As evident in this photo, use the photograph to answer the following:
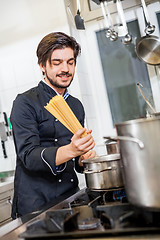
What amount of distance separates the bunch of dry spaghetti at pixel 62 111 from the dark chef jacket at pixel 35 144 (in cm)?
23

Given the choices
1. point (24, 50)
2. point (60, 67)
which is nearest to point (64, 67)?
point (60, 67)

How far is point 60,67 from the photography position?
1331 millimetres

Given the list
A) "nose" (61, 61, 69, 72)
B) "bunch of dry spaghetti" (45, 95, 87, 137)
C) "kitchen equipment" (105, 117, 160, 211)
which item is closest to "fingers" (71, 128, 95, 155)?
"bunch of dry spaghetti" (45, 95, 87, 137)

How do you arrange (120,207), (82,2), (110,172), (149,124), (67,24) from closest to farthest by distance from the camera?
(149,124)
(120,207)
(110,172)
(67,24)
(82,2)

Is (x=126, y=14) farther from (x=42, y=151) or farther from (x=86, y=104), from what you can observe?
(x=42, y=151)

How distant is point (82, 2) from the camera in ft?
9.10

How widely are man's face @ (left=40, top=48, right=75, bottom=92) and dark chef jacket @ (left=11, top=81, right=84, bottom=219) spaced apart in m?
0.06

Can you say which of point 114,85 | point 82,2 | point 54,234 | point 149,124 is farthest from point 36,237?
point 82,2

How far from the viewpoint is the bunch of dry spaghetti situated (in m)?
0.92

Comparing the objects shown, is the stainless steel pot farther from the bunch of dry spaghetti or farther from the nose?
the nose

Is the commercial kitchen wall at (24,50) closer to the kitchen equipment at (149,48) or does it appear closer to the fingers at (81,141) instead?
the kitchen equipment at (149,48)

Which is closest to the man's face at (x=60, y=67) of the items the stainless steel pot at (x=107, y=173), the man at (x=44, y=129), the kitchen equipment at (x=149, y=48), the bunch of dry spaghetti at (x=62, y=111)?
the man at (x=44, y=129)

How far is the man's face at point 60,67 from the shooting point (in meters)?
1.33

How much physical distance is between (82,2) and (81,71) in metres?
0.62
